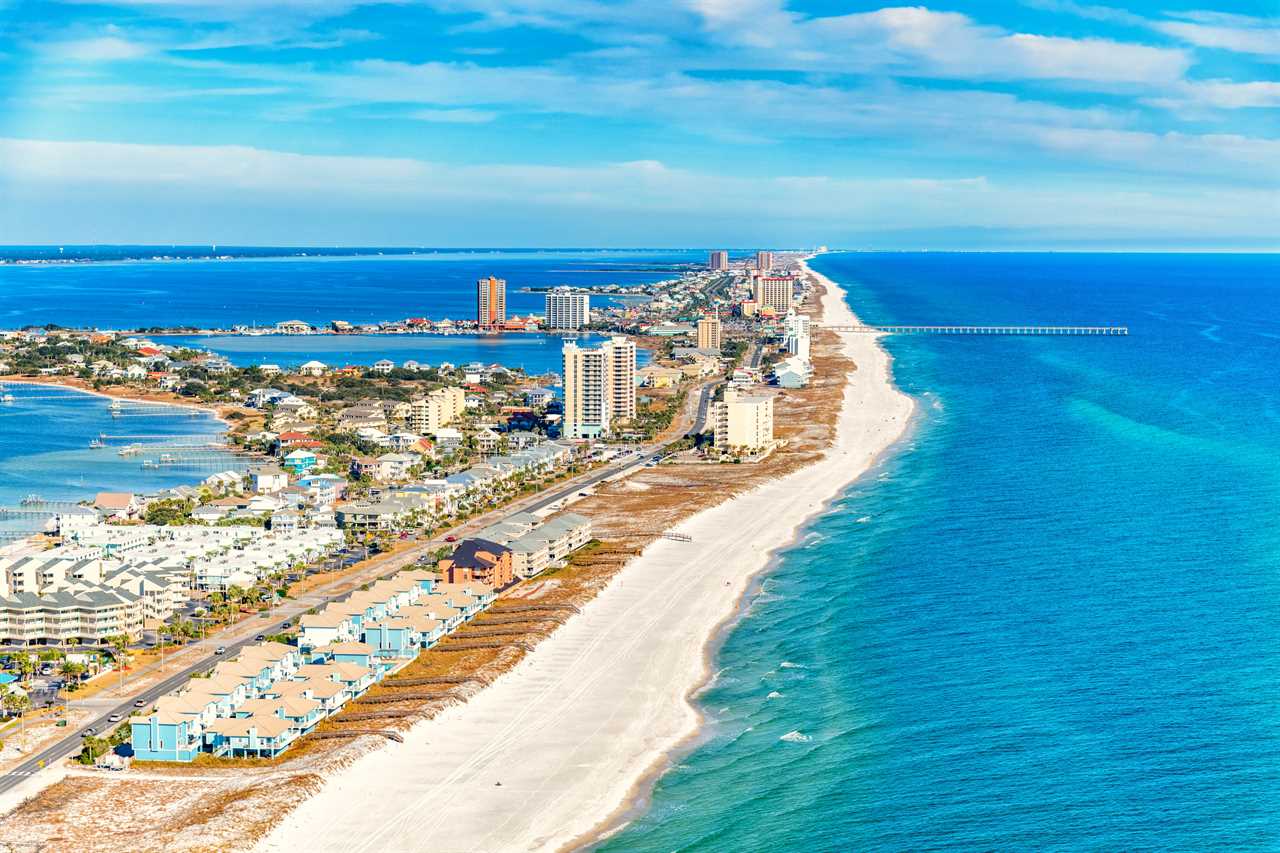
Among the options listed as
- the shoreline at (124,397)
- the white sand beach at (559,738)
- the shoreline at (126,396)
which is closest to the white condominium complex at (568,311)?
the shoreline at (126,396)

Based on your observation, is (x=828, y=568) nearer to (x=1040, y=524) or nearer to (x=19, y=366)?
(x=1040, y=524)

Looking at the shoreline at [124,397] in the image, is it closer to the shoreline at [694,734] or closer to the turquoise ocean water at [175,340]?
the turquoise ocean water at [175,340]

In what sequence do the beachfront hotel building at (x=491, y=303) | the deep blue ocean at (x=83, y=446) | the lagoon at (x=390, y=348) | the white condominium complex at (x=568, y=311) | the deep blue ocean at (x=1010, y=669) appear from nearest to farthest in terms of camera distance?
the deep blue ocean at (x=1010, y=669)
the deep blue ocean at (x=83, y=446)
the lagoon at (x=390, y=348)
the white condominium complex at (x=568, y=311)
the beachfront hotel building at (x=491, y=303)

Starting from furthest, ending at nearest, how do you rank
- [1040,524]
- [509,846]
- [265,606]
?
[1040,524] < [265,606] < [509,846]

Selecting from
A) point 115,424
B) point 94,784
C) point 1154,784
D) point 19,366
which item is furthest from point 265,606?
point 19,366

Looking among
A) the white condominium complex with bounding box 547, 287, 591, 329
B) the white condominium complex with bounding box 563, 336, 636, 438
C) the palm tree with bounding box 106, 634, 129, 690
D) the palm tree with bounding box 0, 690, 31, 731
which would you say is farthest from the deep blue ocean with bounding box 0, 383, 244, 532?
the white condominium complex with bounding box 547, 287, 591, 329

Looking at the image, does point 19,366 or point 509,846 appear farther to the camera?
point 19,366
